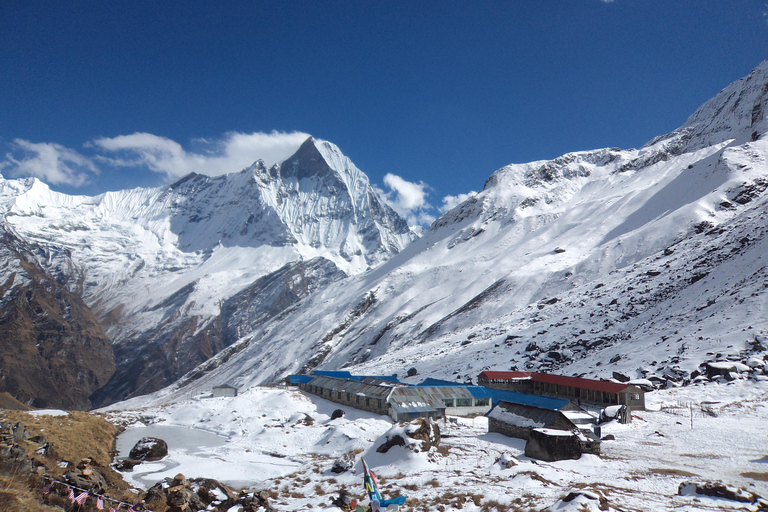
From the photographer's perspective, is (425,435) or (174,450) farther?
(174,450)

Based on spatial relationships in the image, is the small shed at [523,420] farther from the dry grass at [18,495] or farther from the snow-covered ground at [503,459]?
the dry grass at [18,495]

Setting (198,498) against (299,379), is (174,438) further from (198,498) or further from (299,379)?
(299,379)

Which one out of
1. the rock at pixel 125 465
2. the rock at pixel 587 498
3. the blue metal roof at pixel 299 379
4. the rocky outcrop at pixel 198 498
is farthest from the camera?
the blue metal roof at pixel 299 379

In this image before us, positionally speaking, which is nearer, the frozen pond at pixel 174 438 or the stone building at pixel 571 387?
the frozen pond at pixel 174 438

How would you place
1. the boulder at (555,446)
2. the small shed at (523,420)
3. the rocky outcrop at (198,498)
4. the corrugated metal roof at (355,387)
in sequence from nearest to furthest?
the rocky outcrop at (198,498) → the boulder at (555,446) → the small shed at (523,420) → the corrugated metal roof at (355,387)

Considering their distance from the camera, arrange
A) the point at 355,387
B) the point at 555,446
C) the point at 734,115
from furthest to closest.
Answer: the point at 734,115
the point at 355,387
the point at 555,446

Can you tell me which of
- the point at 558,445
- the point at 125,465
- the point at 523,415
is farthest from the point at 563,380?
the point at 125,465

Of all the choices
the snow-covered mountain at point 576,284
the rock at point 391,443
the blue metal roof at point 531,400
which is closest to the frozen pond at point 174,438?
the rock at point 391,443
